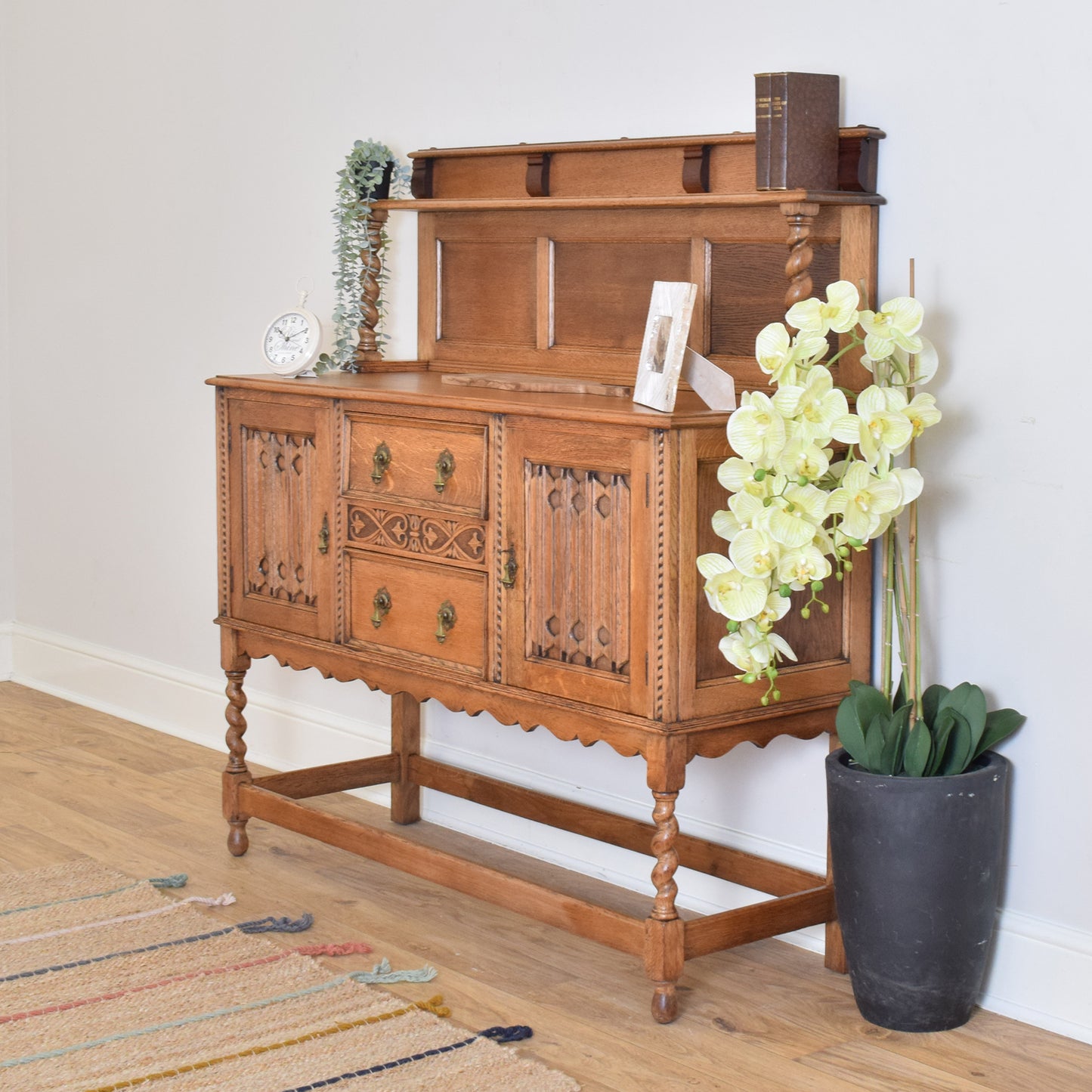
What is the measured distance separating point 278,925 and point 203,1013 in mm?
403

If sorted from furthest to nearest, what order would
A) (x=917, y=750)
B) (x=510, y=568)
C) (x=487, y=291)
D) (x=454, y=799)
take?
(x=454, y=799) → (x=487, y=291) → (x=510, y=568) → (x=917, y=750)

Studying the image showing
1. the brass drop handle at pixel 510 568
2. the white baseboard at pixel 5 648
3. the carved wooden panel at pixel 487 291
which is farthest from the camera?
the white baseboard at pixel 5 648

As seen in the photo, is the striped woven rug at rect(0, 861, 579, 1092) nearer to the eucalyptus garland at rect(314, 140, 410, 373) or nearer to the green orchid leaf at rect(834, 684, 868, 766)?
the green orchid leaf at rect(834, 684, 868, 766)

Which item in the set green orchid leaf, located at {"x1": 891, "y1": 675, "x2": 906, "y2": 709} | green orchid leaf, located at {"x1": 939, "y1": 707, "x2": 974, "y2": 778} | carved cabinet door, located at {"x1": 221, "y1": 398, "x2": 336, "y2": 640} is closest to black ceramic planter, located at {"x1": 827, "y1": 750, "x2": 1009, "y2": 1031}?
green orchid leaf, located at {"x1": 939, "y1": 707, "x2": 974, "y2": 778}

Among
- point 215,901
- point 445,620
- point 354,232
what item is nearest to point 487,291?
point 354,232

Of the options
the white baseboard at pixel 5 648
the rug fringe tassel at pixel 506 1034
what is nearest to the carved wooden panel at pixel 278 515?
the rug fringe tassel at pixel 506 1034

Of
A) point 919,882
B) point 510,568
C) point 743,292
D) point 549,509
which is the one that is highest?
point 743,292

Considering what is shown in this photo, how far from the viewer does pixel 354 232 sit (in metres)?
3.45

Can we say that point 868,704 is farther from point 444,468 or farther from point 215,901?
point 215,901

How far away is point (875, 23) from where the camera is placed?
8.57 feet

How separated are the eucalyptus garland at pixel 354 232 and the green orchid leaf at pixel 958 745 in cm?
156

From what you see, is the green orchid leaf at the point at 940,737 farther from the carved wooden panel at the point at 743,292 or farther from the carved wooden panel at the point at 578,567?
the carved wooden panel at the point at 743,292

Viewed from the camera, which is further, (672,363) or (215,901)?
(215,901)

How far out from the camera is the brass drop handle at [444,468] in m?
2.74
